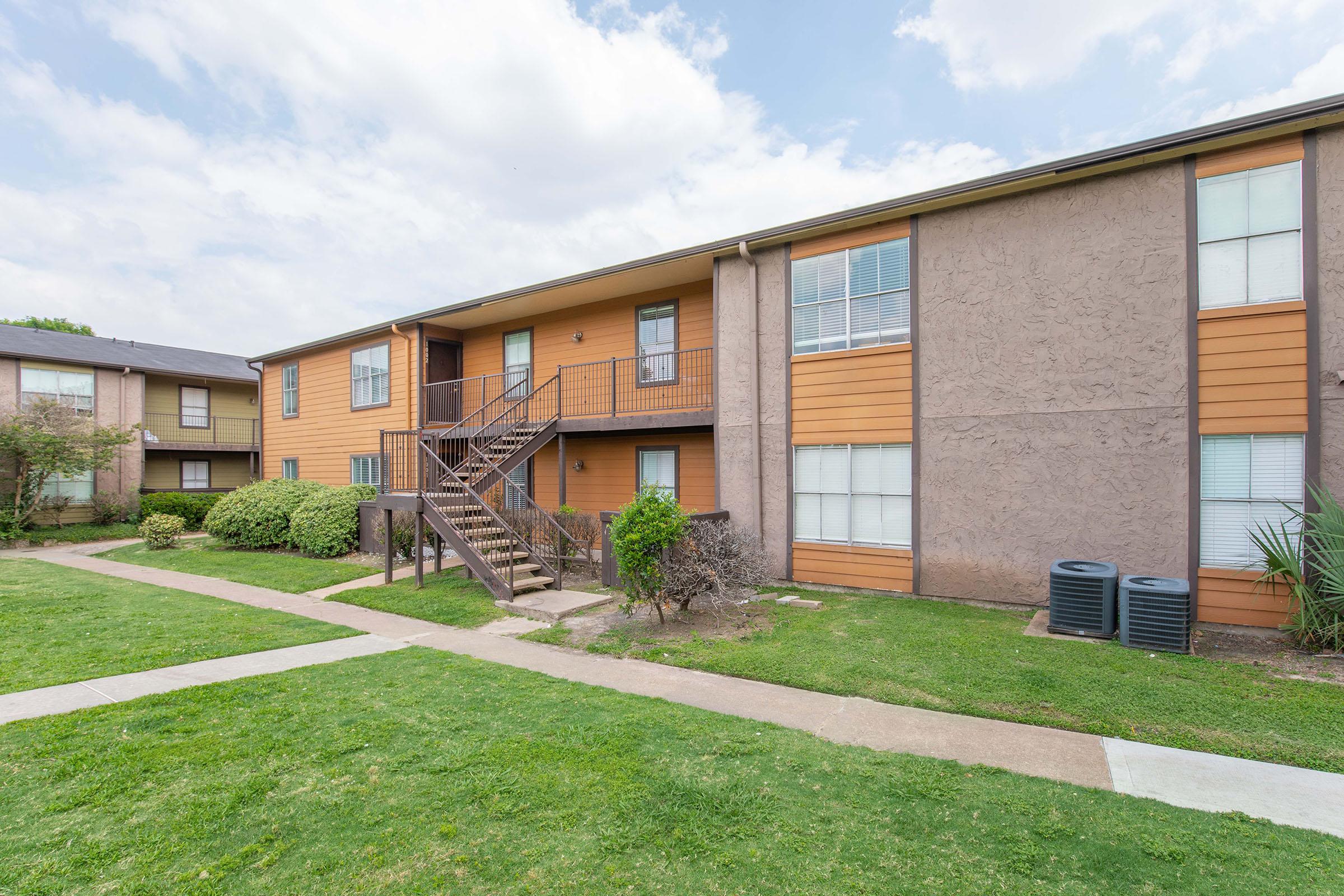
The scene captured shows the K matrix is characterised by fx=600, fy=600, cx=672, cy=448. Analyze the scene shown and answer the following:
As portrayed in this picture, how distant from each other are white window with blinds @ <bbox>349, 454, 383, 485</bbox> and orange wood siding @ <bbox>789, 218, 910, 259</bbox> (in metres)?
12.8

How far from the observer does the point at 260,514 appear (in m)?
14.5

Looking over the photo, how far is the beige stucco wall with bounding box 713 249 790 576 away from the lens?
32.3ft

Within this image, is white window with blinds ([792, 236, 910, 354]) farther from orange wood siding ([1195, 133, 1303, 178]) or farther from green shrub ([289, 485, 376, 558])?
green shrub ([289, 485, 376, 558])

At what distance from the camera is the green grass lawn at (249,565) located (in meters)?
10.9

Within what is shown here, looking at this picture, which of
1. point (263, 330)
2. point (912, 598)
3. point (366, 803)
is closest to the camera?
point (366, 803)

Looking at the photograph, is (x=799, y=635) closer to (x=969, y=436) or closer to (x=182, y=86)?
(x=969, y=436)

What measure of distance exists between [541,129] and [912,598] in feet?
53.5

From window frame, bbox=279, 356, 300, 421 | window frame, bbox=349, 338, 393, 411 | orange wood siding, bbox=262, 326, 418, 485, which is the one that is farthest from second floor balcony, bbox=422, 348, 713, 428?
window frame, bbox=279, 356, 300, 421

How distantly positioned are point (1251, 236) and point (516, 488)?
408 inches

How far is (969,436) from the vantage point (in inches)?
328

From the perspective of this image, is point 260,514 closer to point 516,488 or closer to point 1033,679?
point 516,488

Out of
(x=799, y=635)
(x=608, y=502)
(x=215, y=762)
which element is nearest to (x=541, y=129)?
(x=608, y=502)

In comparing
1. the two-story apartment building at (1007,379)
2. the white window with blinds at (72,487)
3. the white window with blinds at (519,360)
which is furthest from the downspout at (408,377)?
the white window with blinds at (72,487)

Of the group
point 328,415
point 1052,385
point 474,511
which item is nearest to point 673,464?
point 474,511
